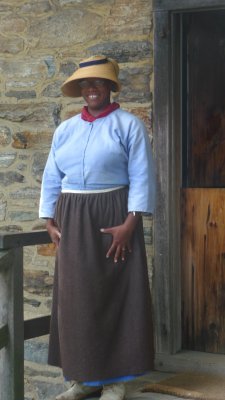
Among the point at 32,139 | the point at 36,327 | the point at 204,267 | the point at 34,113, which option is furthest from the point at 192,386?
the point at 34,113

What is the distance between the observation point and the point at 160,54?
5.51 m

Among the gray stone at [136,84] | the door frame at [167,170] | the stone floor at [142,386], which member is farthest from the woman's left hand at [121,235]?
the gray stone at [136,84]

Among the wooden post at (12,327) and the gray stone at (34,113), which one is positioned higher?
the gray stone at (34,113)

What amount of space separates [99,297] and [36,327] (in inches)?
34.4

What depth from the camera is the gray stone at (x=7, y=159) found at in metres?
6.15

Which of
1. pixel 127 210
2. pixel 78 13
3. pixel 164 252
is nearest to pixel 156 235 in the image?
pixel 164 252

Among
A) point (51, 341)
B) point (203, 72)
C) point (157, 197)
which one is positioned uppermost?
point (203, 72)

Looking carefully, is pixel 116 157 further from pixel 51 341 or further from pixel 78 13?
pixel 78 13

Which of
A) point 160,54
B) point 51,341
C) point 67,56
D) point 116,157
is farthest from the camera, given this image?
point 67,56

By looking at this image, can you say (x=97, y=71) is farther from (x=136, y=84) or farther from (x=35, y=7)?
(x=35, y=7)

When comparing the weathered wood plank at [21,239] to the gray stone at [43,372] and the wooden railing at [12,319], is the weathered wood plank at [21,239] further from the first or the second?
the gray stone at [43,372]

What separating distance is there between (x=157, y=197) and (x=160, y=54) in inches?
35.2

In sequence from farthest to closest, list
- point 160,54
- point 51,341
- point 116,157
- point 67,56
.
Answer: point 67,56
point 160,54
point 51,341
point 116,157

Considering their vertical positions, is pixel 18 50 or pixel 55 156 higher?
pixel 18 50
